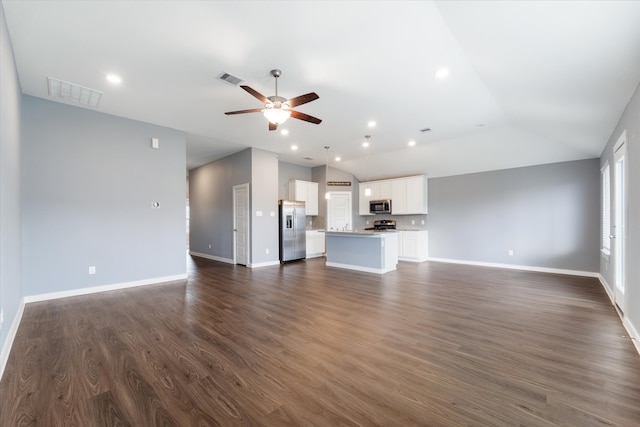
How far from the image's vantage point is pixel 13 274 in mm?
2930

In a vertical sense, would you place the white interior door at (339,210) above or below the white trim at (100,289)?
above

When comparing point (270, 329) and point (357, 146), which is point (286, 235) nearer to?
point (357, 146)

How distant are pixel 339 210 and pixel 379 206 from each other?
4.41 feet

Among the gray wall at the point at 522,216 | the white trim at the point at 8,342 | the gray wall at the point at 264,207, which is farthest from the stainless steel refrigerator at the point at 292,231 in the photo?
the white trim at the point at 8,342

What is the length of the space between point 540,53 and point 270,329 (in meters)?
3.89

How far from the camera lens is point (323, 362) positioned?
2342 mm

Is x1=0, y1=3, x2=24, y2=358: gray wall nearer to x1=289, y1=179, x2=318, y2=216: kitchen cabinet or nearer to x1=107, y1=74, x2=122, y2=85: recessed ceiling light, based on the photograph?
x1=107, y1=74, x2=122, y2=85: recessed ceiling light

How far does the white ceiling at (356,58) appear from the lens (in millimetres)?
2301

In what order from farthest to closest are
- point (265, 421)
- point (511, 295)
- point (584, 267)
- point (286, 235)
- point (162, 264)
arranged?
1. point (286, 235)
2. point (584, 267)
3. point (162, 264)
4. point (511, 295)
5. point (265, 421)

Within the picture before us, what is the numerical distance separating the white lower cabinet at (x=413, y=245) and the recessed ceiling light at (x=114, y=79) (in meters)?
7.03

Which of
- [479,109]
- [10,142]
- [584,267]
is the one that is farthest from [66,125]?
[584,267]

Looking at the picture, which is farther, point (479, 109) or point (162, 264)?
point (162, 264)

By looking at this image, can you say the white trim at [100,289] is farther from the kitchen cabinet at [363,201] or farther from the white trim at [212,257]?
the kitchen cabinet at [363,201]

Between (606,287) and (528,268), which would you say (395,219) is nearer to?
(528,268)
